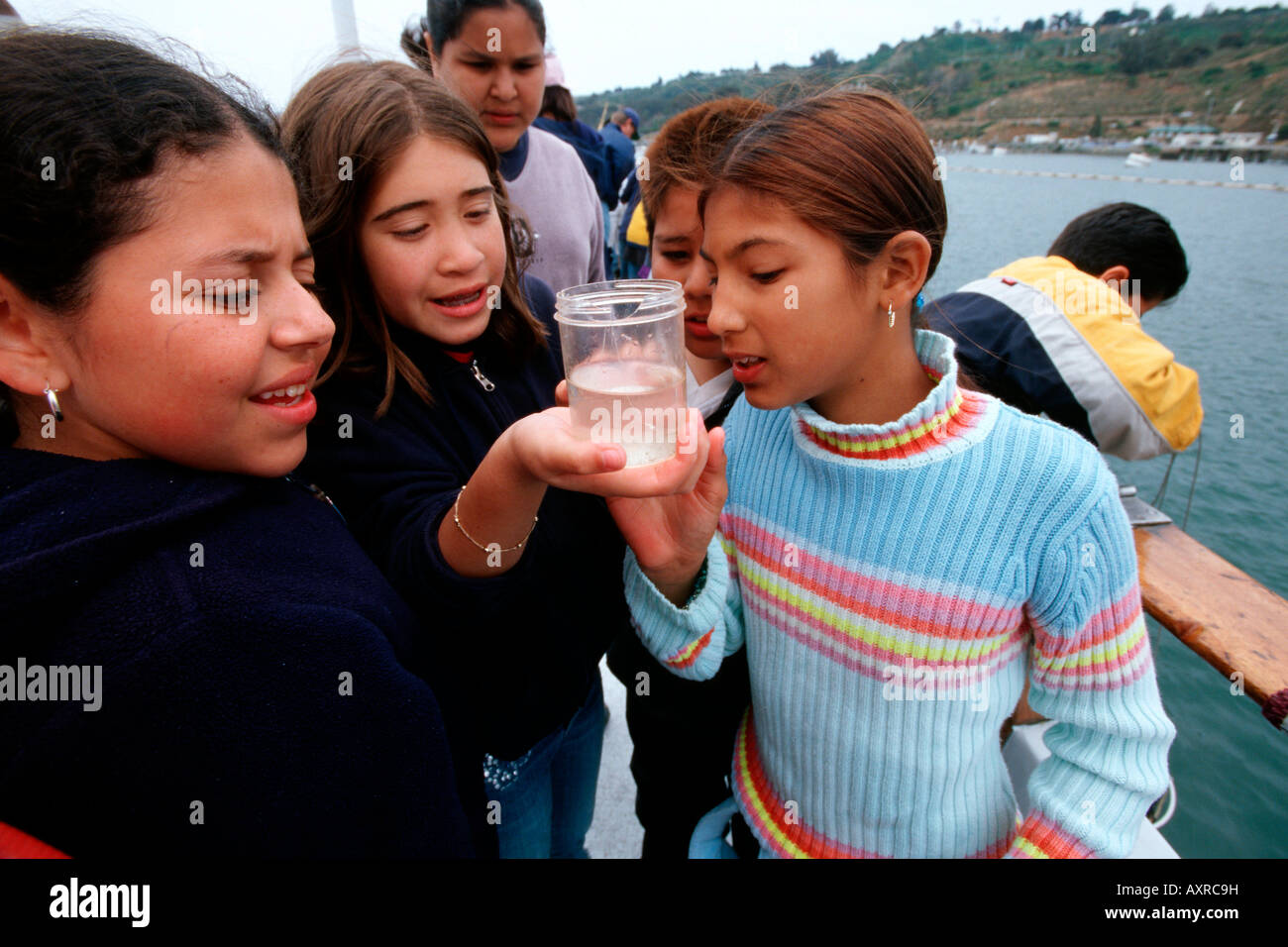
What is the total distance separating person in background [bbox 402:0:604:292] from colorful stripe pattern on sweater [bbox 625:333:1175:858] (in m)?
1.49

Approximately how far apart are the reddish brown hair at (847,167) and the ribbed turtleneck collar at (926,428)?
7.5 inches

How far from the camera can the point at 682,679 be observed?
1.63 metres

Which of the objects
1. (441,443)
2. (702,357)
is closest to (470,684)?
(441,443)

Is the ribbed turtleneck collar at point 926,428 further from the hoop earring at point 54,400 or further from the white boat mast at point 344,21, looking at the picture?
the white boat mast at point 344,21

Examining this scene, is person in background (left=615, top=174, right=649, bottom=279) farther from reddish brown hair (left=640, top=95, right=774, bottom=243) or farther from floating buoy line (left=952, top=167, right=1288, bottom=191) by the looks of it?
floating buoy line (left=952, top=167, right=1288, bottom=191)

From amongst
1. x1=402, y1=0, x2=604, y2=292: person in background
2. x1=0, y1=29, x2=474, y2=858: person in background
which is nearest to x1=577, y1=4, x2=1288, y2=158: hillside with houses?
x1=402, y1=0, x2=604, y2=292: person in background

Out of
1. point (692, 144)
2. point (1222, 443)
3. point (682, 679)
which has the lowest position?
point (682, 679)

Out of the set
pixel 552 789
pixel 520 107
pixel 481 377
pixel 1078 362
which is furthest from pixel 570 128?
pixel 552 789

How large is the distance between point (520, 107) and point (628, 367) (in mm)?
1928

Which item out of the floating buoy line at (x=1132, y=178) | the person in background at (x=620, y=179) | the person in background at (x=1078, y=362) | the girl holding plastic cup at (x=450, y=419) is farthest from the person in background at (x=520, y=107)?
the floating buoy line at (x=1132, y=178)

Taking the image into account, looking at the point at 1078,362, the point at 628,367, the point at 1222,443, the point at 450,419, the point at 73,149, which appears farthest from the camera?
the point at 1222,443

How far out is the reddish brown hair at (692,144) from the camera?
152 centimetres

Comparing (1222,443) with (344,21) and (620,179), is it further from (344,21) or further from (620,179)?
(344,21)
